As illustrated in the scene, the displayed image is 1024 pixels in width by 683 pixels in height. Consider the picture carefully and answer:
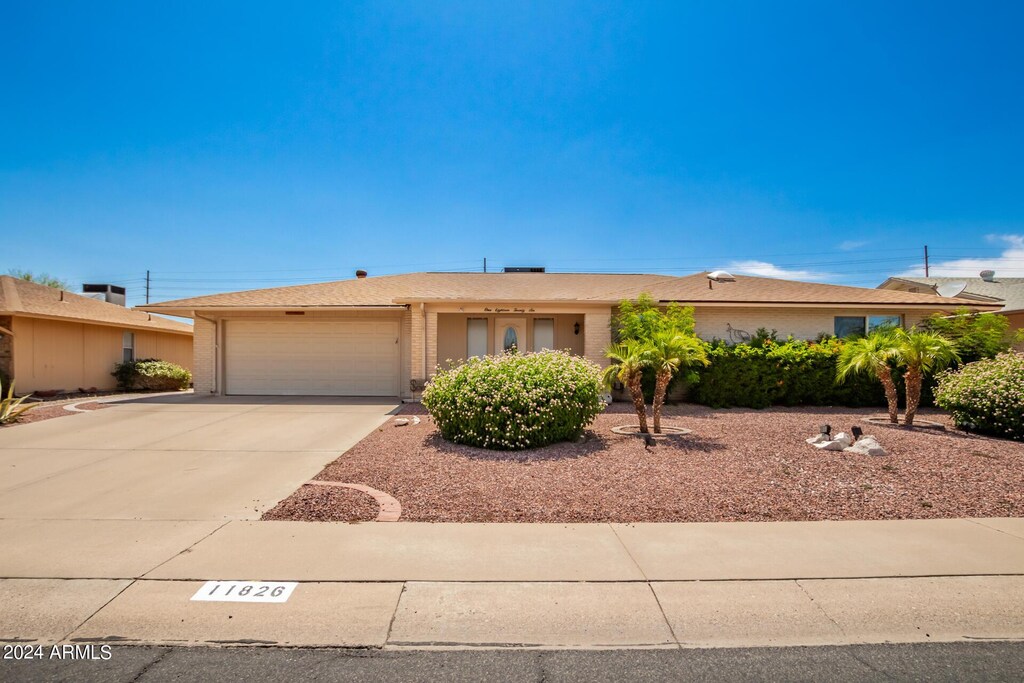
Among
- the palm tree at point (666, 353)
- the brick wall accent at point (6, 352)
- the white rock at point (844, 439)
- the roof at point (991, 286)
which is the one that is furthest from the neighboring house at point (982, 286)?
the brick wall accent at point (6, 352)

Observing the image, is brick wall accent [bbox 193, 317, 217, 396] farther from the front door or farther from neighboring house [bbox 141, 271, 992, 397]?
the front door

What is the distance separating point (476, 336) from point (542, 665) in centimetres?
1383

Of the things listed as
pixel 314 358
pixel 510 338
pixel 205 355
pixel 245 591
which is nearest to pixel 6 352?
pixel 205 355

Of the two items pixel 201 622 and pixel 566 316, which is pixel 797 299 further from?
pixel 201 622

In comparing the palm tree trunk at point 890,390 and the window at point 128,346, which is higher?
the window at point 128,346

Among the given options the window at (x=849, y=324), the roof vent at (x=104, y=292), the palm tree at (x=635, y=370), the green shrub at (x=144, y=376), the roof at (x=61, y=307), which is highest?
the roof vent at (x=104, y=292)

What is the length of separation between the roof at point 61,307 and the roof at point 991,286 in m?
33.9

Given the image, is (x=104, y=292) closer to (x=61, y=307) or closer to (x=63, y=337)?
(x=61, y=307)

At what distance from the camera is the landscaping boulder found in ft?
25.6

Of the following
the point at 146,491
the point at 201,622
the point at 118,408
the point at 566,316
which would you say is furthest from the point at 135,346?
the point at 201,622

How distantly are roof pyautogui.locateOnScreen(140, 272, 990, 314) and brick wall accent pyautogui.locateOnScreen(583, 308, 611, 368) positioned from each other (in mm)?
496

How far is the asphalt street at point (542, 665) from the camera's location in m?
2.95

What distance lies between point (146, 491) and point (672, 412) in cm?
1032

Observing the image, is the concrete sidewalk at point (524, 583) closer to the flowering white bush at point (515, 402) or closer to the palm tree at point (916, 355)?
the flowering white bush at point (515, 402)
